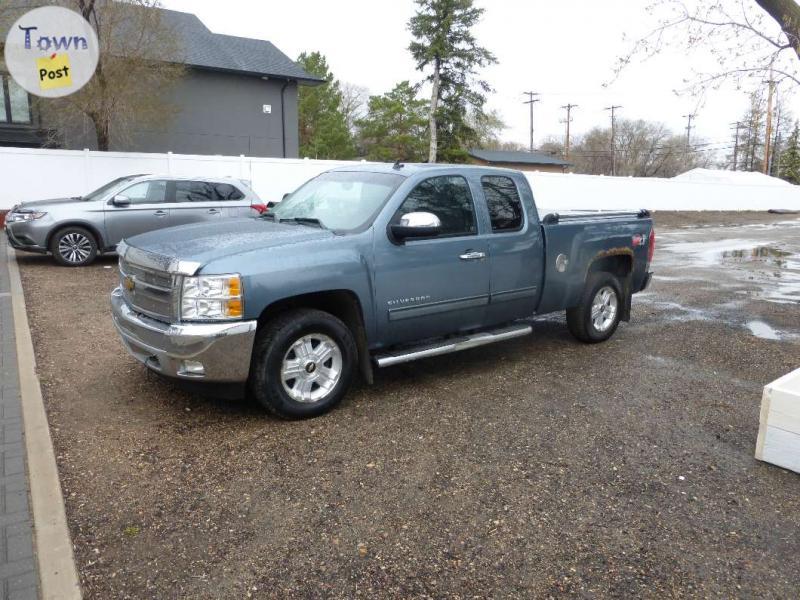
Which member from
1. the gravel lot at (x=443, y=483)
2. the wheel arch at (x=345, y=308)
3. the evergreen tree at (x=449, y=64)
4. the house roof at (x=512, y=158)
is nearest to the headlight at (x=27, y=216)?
the gravel lot at (x=443, y=483)

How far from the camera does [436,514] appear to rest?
348cm

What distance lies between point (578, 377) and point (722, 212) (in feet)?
122

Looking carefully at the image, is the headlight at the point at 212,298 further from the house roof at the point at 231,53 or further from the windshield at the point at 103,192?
the house roof at the point at 231,53

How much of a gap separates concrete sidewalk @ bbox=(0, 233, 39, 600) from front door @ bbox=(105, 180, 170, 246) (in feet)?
21.0

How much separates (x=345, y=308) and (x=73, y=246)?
8.70 metres

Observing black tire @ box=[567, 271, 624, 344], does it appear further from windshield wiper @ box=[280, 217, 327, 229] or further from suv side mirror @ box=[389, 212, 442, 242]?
windshield wiper @ box=[280, 217, 327, 229]

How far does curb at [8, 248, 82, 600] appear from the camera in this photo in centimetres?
281

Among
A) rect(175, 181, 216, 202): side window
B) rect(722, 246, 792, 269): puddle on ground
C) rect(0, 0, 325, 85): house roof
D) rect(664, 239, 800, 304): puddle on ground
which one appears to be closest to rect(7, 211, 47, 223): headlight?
rect(175, 181, 216, 202): side window

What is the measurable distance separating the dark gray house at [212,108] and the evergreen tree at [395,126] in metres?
18.3

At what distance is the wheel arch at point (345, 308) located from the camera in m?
4.68

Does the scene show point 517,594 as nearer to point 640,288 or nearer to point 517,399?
point 517,399

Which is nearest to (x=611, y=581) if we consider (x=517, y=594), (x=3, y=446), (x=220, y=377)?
(x=517, y=594)

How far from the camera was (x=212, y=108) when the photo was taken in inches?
1038

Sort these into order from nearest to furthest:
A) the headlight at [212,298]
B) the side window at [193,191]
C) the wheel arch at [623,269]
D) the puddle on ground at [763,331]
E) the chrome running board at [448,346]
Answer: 1. the headlight at [212,298]
2. the chrome running board at [448,346]
3. the wheel arch at [623,269]
4. the puddle on ground at [763,331]
5. the side window at [193,191]
